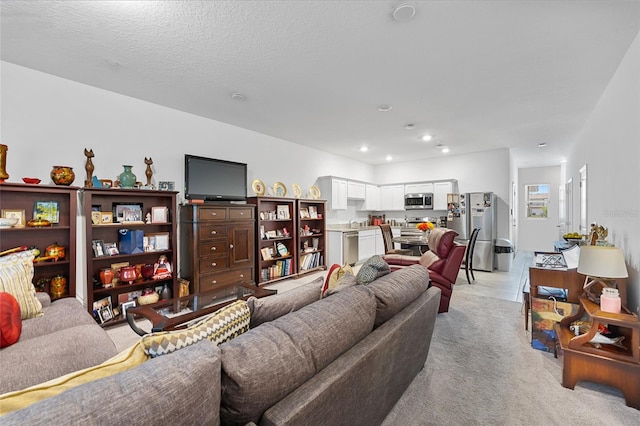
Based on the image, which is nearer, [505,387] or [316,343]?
[316,343]

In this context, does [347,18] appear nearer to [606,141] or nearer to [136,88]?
[136,88]

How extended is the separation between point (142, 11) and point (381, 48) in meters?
1.90

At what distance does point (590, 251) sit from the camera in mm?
2121

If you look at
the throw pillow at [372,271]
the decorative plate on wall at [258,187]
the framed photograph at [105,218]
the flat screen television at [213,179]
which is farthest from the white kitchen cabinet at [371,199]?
the framed photograph at [105,218]

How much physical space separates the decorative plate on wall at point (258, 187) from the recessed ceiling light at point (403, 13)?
346 cm

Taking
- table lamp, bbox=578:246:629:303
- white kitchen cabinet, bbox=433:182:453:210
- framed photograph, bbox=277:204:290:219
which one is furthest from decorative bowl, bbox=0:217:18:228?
white kitchen cabinet, bbox=433:182:453:210

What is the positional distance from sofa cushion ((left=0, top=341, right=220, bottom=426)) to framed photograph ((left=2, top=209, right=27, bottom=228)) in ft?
9.98

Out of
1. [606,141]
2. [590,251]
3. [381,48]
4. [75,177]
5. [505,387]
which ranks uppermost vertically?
[381,48]

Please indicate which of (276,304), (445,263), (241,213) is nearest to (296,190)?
(241,213)

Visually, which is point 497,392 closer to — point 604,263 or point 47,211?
point 604,263

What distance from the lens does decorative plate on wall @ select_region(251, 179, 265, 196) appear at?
499cm

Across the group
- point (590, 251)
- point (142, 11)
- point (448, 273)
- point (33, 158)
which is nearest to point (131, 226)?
point (33, 158)

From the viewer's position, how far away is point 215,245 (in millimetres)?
4062

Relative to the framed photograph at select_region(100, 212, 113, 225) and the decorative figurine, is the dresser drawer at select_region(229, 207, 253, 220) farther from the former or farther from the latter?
the decorative figurine
